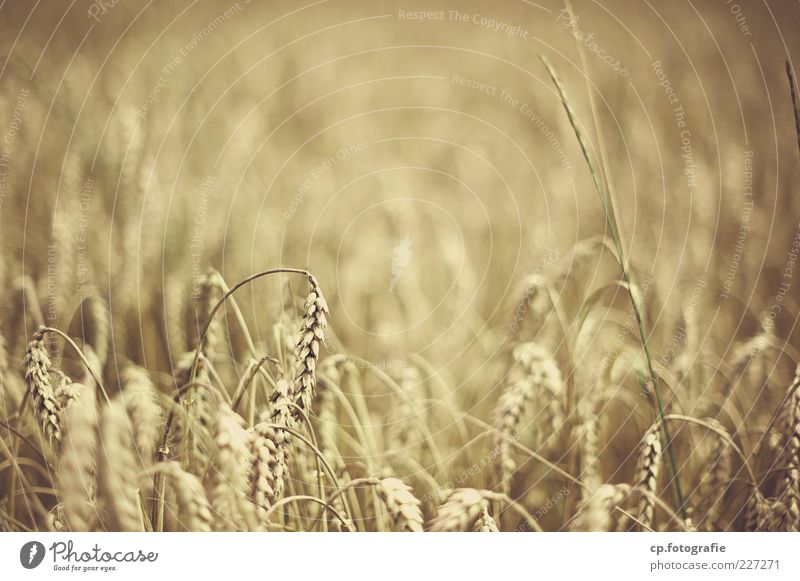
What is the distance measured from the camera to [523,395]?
3.28ft

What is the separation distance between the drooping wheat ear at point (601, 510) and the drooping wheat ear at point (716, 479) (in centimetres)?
16

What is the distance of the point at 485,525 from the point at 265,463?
41 centimetres

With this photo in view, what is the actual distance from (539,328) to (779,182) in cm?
64

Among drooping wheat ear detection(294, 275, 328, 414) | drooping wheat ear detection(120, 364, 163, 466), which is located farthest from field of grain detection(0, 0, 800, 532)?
drooping wheat ear detection(294, 275, 328, 414)

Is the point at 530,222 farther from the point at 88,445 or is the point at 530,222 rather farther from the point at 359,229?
the point at 88,445

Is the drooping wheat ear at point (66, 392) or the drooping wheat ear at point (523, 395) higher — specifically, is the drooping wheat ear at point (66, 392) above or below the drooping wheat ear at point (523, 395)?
above

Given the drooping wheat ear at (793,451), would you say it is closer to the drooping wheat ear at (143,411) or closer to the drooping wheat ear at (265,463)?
the drooping wheat ear at (265,463)

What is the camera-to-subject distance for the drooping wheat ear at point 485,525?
89 centimetres

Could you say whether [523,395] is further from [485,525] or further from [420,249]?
[420,249]

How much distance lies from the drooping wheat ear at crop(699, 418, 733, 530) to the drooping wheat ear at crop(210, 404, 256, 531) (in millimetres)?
829

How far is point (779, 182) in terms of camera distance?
1.24 meters

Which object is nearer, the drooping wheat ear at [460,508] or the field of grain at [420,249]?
the drooping wheat ear at [460,508]
